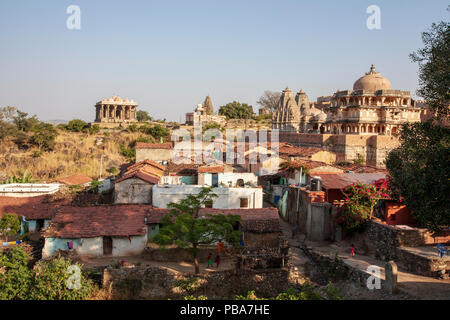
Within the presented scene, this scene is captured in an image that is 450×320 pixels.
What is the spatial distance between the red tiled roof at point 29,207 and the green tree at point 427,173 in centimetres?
1561

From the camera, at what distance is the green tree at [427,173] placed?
9781 mm

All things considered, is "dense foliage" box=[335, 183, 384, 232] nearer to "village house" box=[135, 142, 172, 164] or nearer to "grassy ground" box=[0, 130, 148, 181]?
"village house" box=[135, 142, 172, 164]

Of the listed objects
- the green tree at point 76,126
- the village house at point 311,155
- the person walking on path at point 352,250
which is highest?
the green tree at point 76,126

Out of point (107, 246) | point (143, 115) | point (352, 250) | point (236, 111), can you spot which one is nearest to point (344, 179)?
point (352, 250)

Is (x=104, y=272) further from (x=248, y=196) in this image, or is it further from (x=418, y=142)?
(x=418, y=142)

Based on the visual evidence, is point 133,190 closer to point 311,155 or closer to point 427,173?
point 427,173

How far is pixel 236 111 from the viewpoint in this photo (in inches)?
2623

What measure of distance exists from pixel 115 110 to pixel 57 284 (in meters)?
42.6

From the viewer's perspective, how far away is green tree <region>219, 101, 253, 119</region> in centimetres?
6638

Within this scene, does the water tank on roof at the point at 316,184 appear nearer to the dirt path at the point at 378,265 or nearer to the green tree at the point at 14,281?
the dirt path at the point at 378,265

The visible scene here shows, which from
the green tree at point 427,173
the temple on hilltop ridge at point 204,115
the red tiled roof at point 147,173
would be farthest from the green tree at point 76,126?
the green tree at point 427,173

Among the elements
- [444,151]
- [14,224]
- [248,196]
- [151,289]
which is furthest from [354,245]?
[14,224]
